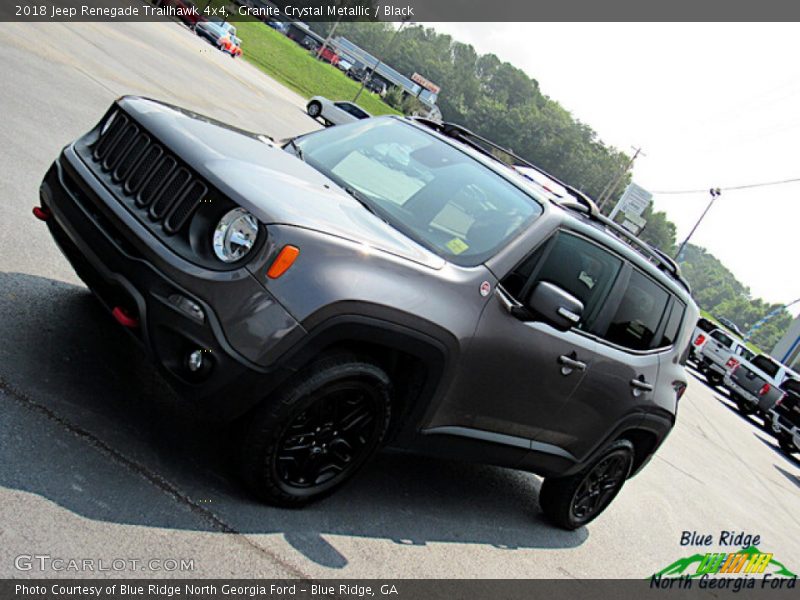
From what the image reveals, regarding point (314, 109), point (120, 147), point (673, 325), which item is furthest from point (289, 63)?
point (120, 147)

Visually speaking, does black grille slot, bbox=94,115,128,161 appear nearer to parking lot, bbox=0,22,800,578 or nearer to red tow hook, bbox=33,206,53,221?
red tow hook, bbox=33,206,53,221

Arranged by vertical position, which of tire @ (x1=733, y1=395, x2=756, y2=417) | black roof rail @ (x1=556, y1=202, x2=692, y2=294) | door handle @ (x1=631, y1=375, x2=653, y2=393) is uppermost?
black roof rail @ (x1=556, y1=202, x2=692, y2=294)

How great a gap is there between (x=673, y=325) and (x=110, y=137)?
4100 mm

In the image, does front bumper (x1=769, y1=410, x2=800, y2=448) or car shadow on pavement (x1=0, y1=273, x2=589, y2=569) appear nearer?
car shadow on pavement (x1=0, y1=273, x2=589, y2=569)

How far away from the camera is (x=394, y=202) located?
14.2ft

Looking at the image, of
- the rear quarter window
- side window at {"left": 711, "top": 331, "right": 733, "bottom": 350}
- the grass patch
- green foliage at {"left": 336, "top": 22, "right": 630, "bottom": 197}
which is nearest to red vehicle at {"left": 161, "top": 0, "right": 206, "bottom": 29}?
the grass patch

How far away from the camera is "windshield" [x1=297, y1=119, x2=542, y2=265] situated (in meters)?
4.16

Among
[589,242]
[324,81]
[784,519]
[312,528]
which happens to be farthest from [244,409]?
[324,81]

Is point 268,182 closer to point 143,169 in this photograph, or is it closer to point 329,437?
point 143,169

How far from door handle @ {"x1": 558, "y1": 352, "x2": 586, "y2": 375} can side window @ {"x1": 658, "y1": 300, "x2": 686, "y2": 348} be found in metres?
1.21

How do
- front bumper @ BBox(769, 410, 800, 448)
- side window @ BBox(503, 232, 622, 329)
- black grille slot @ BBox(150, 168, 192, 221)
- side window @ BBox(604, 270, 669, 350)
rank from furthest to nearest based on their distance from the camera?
front bumper @ BBox(769, 410, 800, 448) < side window @ BBox(604, 270, 669, 350) < side window @ BBox(503, 232, 622, 329) < black grille slot @ BBox(150, 168, 192, 221)

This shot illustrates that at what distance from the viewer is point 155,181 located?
3648mm

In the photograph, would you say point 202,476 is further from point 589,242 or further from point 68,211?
point 589,242

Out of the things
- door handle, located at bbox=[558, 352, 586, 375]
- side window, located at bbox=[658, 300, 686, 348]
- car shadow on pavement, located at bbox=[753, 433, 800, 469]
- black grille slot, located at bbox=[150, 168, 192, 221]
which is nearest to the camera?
black grille slot, located at bbox=[150, 168, 192, 221]
